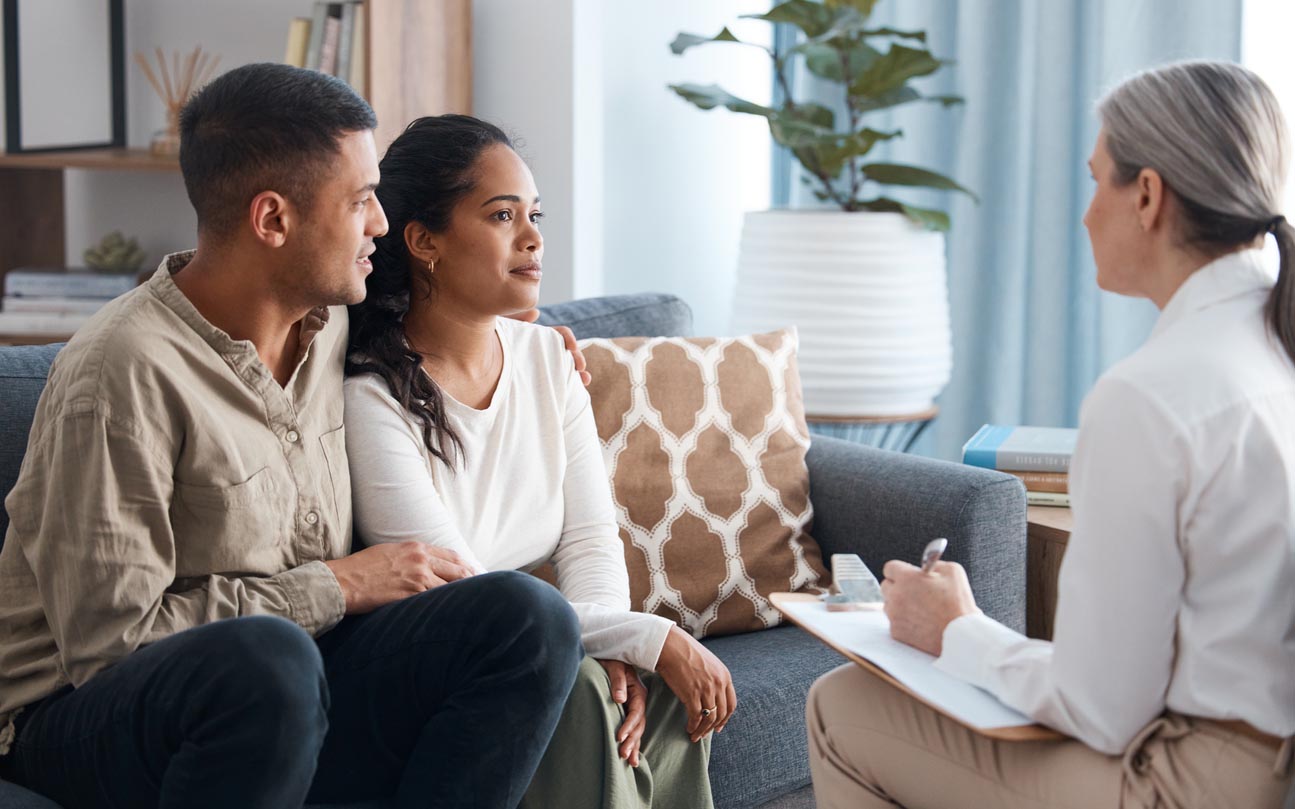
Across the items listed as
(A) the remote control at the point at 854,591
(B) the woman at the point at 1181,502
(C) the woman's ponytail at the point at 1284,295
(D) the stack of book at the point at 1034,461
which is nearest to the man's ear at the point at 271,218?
(A) the remote control at the point at 854,591

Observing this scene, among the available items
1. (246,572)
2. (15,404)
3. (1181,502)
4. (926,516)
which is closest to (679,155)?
(926,516)

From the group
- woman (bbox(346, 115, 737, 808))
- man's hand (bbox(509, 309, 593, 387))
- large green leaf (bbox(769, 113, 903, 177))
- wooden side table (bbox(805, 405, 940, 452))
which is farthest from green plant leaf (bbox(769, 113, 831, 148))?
woman (bbox(346, 115, 737, 808))

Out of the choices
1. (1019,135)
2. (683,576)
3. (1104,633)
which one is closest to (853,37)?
(1019,135)

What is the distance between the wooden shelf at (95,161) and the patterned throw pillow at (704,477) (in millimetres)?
1498

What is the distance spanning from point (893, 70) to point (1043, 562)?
1288 millimetres

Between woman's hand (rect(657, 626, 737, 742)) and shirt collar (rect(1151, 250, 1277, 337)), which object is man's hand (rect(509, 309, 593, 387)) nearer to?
woman's hand (rect(657, 626, 737, 742))

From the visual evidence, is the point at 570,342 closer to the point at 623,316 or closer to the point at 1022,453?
the point at 623,316

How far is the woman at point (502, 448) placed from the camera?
59.1 inches

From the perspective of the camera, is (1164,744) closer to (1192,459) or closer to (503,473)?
(1192,459)

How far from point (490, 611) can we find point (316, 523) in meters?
0.23

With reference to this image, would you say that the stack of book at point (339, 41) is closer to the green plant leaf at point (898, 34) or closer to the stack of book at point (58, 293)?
the stack of book at point (58, 293)

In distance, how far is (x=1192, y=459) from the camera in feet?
3.39

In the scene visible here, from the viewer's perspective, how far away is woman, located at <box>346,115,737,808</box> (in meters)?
1.50

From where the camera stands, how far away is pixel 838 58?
2.89 metres
